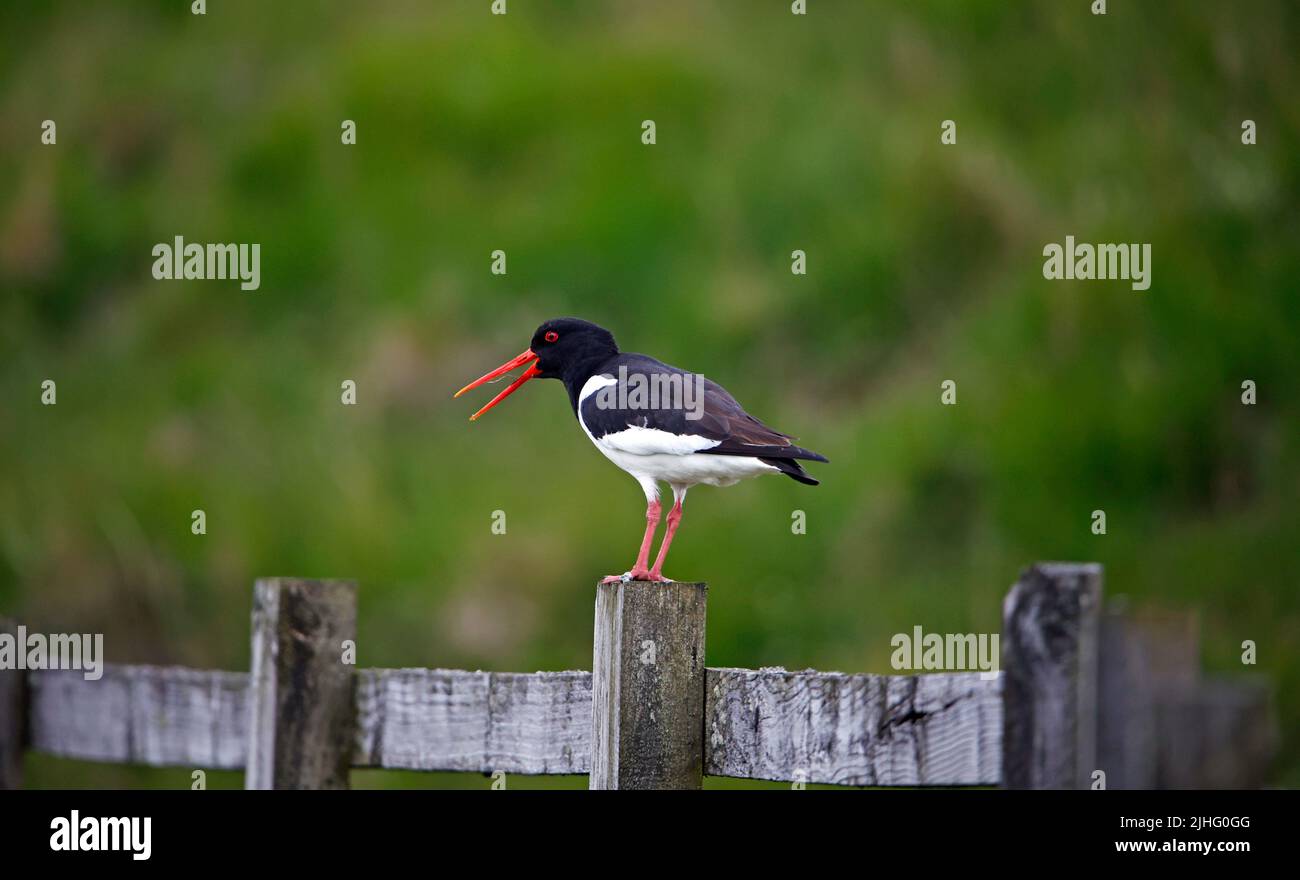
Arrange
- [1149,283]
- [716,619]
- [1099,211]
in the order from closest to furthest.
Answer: [716,619]
[1149,283]
[1099,211]

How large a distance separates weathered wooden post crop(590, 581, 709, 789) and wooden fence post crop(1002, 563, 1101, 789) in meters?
1.01

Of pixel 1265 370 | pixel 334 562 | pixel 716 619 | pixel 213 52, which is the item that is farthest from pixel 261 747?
pixel 213 52

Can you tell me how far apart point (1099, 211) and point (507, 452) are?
455cm

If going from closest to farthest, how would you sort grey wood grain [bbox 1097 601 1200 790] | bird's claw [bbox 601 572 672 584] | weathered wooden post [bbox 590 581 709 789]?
grey wood grain [bbox 1097 601 1200 790] → weathered wooden post [bbox 590 581 709 789] → bird's claw [bbox 601 572 672 584]

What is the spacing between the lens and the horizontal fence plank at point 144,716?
4930 millimetres

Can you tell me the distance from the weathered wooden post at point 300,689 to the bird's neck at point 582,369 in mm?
1315

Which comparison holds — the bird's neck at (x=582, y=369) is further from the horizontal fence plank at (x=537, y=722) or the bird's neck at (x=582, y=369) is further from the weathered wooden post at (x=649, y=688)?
the weathered wooden post at (x=649, y=688)

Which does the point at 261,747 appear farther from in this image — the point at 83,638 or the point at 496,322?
the point at 496,322

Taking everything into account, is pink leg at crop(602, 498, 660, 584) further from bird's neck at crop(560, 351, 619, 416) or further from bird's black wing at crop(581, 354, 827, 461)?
bird's neck at crop(560, 351, 619, 416)

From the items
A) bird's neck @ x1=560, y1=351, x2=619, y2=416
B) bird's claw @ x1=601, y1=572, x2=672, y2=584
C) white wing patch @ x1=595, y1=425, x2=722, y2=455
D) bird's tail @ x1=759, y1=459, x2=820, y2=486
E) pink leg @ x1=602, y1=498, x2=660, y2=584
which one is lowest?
bird's claw @ x1=601, y1=572, x2=672, y2=584

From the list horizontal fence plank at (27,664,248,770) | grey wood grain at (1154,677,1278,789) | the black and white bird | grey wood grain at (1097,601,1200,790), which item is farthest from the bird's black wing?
grey wood grain at (1097,601,1200,790)

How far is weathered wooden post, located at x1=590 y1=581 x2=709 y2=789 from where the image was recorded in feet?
11.8

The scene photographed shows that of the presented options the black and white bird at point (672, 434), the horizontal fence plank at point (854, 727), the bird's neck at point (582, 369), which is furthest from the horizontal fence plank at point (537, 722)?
the bird's neck at point (582, 369)

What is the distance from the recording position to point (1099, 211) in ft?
34.1
